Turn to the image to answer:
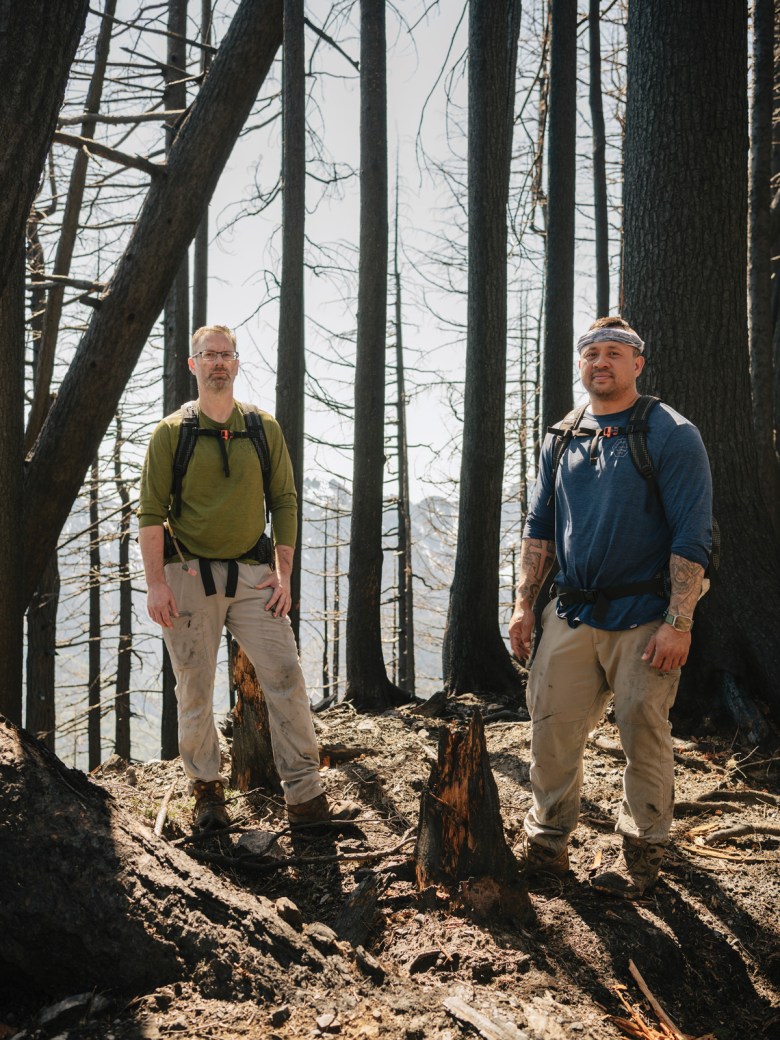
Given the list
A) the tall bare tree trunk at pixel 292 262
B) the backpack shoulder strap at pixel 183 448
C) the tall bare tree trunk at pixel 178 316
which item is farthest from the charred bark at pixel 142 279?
the tall bare tree trunk at pixel 178 316

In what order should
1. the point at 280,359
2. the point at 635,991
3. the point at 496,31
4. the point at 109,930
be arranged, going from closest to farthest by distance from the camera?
the point at 109,930
the point at 635,991
the point at 496,31
the point at 280,359

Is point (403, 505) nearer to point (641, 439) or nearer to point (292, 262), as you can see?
point (292, 262)

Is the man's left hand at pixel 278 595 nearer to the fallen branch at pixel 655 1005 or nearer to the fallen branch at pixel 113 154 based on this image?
the fallen branch at pixel 655 1005

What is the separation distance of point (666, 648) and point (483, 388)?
563cm

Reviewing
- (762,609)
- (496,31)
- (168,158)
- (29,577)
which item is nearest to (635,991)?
(762,609)

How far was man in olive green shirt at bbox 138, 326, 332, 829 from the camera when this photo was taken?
13.5 ft

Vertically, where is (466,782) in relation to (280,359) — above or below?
below

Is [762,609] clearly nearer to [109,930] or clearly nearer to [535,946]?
[535,946]

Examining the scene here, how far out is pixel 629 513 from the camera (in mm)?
3395

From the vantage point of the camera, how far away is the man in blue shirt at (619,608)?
10.8 ft

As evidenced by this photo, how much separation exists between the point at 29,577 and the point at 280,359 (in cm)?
406

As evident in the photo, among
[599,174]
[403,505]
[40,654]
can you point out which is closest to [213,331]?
[40,654]

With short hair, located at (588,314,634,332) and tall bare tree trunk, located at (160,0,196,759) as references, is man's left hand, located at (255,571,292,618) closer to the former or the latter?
short hair, located at (588,314,634,332)

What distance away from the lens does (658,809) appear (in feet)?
11.3
